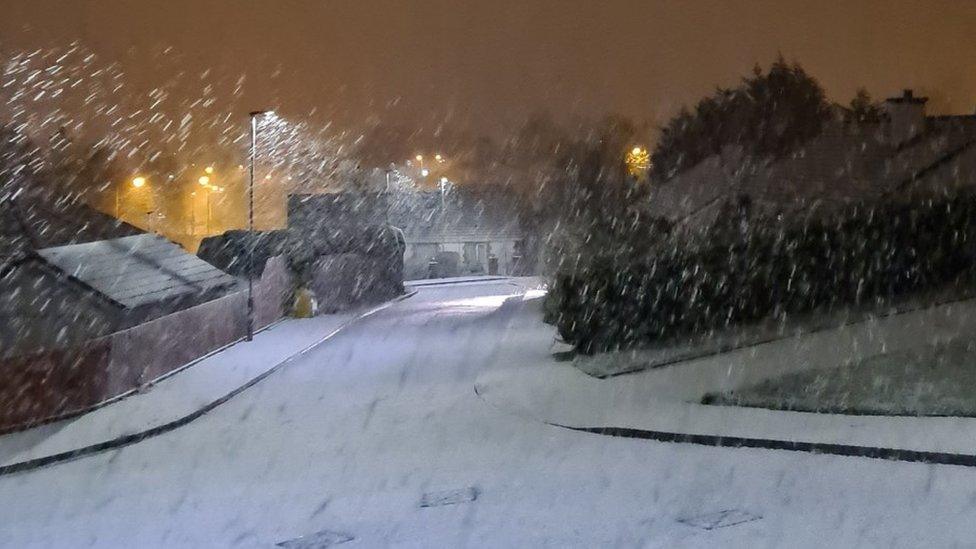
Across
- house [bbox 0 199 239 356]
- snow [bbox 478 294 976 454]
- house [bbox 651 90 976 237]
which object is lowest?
snow [bbox 478 294 976 454]

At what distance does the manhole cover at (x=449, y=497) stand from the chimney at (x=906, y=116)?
76.3 feet

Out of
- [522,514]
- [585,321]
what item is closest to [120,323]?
[585,321]

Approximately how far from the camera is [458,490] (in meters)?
10.1

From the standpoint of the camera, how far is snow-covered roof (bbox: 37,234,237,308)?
2231 centimetres

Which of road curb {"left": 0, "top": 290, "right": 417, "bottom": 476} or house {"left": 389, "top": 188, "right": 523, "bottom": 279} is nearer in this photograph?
road curb {"left": 0, "top": 290, "right": 417, "bottom": 476}

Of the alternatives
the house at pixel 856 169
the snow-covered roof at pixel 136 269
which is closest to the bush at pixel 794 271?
the house at pixel 856 169

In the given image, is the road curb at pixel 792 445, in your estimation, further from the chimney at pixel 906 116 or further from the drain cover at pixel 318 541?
the chimney at pixel 906 116

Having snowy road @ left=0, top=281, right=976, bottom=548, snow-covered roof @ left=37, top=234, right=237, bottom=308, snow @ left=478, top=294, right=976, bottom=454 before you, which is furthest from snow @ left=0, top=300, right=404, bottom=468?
snow @ left=478, top=294, right=976, bottom=454

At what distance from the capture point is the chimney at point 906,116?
2953 centimetres

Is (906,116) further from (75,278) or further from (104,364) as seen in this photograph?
(104,364)

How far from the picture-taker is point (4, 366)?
15.8 metres

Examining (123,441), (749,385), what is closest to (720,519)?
(749,385)

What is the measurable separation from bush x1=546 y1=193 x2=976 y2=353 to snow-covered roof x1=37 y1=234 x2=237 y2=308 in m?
10.5

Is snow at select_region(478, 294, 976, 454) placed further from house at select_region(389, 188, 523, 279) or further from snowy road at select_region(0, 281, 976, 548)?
house at select_region(389, 188, 523, 279)
